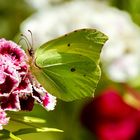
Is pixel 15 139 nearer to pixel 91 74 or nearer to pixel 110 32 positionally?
pixel 91 74

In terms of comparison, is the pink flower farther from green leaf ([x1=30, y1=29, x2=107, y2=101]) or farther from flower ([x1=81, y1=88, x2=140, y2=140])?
flower ([x1=81, y1=88, x2=140, y2=140])

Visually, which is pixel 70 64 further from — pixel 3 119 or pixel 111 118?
pixel 111 118

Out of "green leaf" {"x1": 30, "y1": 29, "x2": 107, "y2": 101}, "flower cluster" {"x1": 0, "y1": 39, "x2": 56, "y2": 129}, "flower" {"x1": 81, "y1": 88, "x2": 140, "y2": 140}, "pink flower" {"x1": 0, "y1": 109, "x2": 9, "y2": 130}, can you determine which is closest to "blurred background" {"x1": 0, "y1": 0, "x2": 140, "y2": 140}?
"flower" {"x1": 81, "y1": 88, "x2": 140, "y2": 140}

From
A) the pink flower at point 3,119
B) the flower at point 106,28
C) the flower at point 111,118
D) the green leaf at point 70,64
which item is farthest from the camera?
the flower at point 106,28

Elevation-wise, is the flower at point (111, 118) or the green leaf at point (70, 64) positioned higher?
the green leaf at point (70, 64)

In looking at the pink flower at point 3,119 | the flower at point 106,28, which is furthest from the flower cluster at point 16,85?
the flower at point 106,28

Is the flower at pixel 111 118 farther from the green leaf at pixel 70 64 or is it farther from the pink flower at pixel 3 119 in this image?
the pink flower at pixel 3 119
